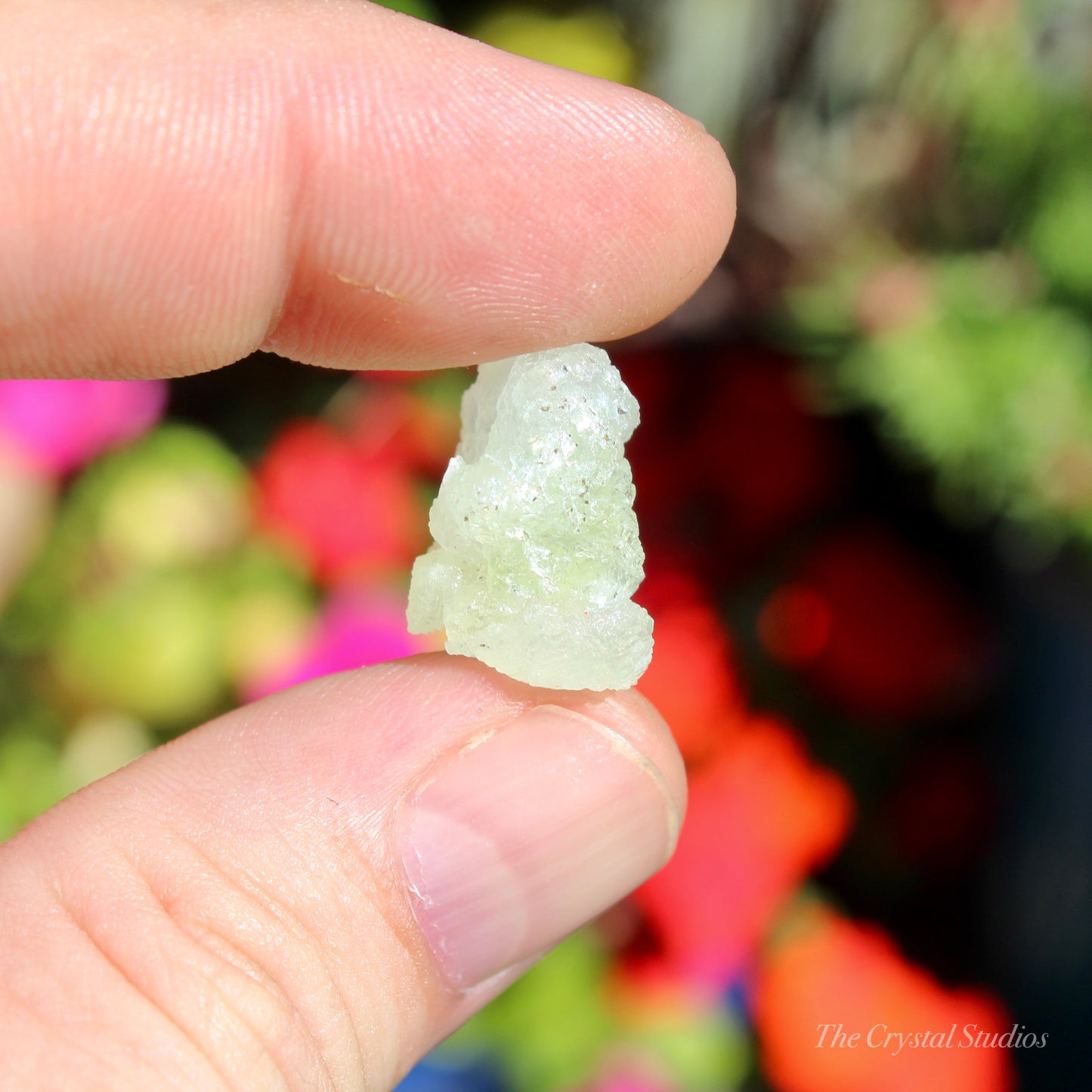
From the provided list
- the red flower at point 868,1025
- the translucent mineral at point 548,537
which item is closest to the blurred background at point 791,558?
the red flower at point 868,1025

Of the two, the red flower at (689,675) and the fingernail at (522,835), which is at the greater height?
the fingernail at (522,835)

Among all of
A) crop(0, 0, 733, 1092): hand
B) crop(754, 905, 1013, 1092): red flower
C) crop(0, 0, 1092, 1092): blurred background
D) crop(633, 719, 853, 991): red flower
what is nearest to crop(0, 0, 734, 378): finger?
crop(0, 0, 733, 1092): hand

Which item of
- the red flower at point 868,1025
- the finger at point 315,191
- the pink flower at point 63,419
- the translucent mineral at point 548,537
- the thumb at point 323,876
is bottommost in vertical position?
the red flower at point 868,1025

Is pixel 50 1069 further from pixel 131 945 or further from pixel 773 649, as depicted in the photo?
pixel 773 649

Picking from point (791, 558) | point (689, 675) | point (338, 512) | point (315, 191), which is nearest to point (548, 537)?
point (315, 191)

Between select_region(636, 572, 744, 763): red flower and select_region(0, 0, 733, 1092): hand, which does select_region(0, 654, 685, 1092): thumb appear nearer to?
select_region(0, 0, 733, 1092): hand

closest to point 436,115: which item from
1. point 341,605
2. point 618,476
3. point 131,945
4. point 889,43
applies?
point 618,476

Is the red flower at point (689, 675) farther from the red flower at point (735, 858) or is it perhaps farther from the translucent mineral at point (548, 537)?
the translucent mineral at point (548, 537)
